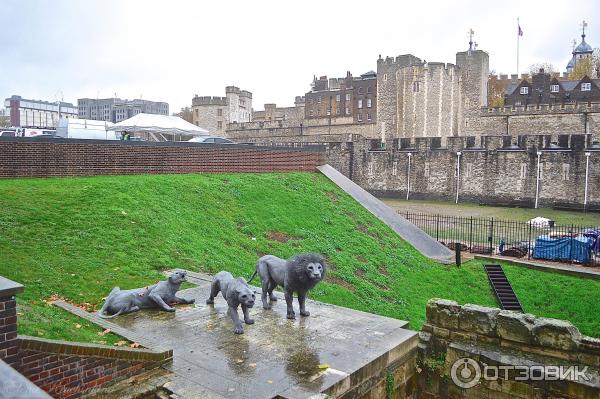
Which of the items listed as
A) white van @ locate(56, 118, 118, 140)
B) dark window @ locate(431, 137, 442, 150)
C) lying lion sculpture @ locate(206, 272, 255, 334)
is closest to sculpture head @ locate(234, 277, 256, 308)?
lying lion sculpture @ locate(206, 272, 255, 334)

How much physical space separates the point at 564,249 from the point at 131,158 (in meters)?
17.6

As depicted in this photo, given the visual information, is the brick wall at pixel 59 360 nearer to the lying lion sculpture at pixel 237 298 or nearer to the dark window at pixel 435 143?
the lying lion sculpture at pixel 237 298

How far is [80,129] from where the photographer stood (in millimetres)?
23188

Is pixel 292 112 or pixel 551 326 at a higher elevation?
pixel 292 112

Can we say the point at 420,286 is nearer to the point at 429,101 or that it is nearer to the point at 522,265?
the point at 522,265

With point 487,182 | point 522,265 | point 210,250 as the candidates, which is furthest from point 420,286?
point 487,182

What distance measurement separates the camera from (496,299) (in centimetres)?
1562

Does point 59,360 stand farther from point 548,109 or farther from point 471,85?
point 471,85

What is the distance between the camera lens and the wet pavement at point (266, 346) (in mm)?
5961

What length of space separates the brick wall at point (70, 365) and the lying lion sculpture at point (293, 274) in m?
3.07

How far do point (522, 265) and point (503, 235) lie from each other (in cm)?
669

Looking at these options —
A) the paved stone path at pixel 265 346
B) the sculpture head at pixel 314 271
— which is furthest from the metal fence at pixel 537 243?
the sculpture head at pixel 314 271

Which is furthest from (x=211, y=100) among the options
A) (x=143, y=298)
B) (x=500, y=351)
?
(x=500, y=351)

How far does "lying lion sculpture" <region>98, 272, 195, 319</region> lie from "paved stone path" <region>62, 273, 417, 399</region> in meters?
0.17
